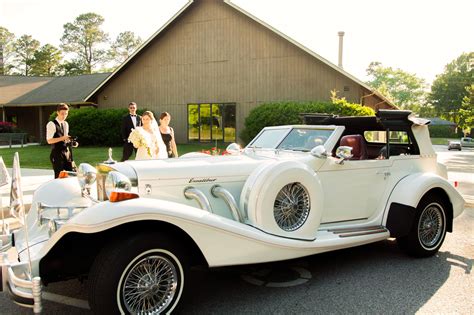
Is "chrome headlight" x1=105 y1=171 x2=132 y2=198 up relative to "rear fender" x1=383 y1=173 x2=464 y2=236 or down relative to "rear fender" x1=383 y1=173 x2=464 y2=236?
up

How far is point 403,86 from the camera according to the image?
3858 inches

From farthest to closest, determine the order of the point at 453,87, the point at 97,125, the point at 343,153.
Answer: the point at 453,87 → the point at 97,125 → the point at 343,153

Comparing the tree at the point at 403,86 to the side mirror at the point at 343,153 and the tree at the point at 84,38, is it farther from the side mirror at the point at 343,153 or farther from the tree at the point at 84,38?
the side mirror at the point at 343,153

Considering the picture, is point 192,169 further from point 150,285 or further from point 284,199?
point 150,285

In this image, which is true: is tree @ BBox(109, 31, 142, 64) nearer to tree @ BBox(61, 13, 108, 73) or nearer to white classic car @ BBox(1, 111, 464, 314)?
tree @ BBox(61, 13, 108, 73)

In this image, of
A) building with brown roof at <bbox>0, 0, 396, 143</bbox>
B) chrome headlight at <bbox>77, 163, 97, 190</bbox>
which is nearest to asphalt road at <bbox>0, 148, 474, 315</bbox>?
chrome headlight at <bbox>77, 163, 97, 190</bbox>

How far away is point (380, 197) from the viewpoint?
516 cm

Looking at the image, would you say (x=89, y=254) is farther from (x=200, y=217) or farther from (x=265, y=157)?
(x=265, y=157)

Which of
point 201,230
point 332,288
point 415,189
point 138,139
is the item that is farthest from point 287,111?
point 201,230

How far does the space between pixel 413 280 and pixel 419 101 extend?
10164 centimetres

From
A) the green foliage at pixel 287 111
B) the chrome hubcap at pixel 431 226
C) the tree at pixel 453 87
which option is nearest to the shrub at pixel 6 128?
the green foliage at pixel 287 111

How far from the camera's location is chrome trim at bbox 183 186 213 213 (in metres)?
4.11

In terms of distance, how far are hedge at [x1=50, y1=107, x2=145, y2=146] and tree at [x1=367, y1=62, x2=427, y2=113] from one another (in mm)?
81838

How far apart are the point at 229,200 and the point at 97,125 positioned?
2099 cm
